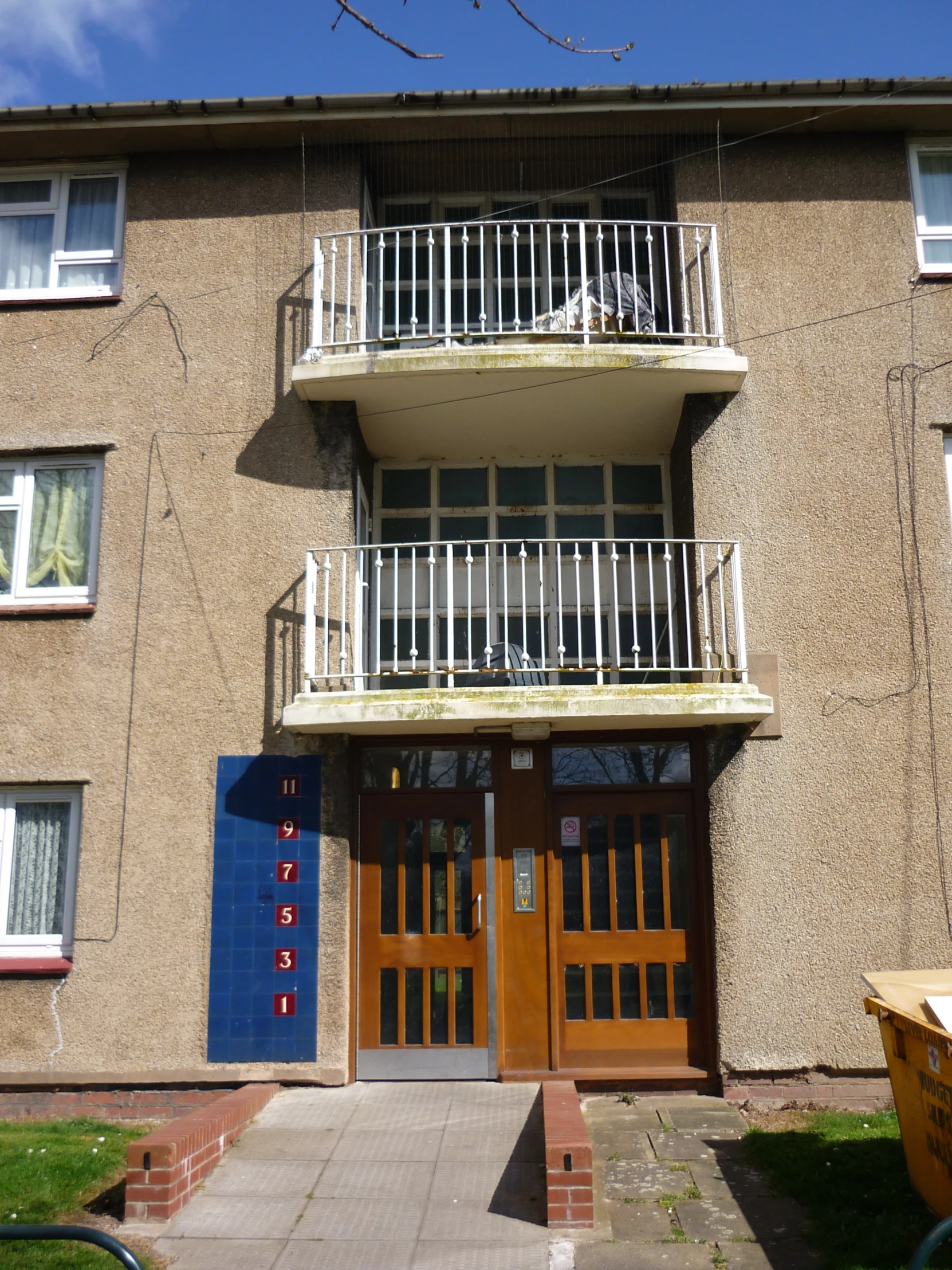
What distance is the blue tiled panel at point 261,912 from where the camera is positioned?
745cm

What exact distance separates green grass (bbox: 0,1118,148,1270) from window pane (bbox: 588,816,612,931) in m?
3.44

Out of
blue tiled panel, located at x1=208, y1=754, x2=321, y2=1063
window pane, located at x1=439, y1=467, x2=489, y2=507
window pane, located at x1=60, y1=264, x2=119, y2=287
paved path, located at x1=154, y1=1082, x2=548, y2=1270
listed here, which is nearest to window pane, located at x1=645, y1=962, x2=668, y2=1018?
paved path, located at x1=154, y1=1082, x2=548, y2=1270

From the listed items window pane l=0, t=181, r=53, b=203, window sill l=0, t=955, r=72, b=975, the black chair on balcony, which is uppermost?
window pane l=0, t=181, r=53, b=203

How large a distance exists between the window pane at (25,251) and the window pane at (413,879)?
18.0 feet

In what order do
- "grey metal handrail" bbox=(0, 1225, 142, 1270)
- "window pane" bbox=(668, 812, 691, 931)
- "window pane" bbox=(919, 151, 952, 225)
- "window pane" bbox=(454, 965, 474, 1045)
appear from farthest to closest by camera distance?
"window pane" bbox=(919, 151, 952, 225), "window pane" bbox=(668, 812, 691, 931), "window pane" bbox=(454, 965, 474, 1045), "grey metal handrail" bbox=(0, 1225, 142, 1270)

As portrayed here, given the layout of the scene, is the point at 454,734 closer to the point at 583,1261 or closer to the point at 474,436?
the point at 474,436

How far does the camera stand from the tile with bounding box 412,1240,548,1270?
4.91 meters

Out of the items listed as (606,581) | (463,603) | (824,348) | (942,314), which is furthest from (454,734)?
(942,314)

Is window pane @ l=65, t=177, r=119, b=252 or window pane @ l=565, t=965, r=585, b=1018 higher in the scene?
window pane @ l=65, t=177, r=119, b=252

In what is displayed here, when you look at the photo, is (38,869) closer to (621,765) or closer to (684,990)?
(621,765)

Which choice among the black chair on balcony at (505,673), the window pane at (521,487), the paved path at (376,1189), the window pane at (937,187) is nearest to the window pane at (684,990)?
the paved path at (376,1189)

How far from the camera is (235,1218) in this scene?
17.8ft

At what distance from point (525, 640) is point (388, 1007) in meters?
2.90

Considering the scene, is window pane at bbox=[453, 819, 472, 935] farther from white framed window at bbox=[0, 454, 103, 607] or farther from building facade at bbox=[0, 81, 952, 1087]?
white framed window at bbox=[0, 454, 103, 607]
